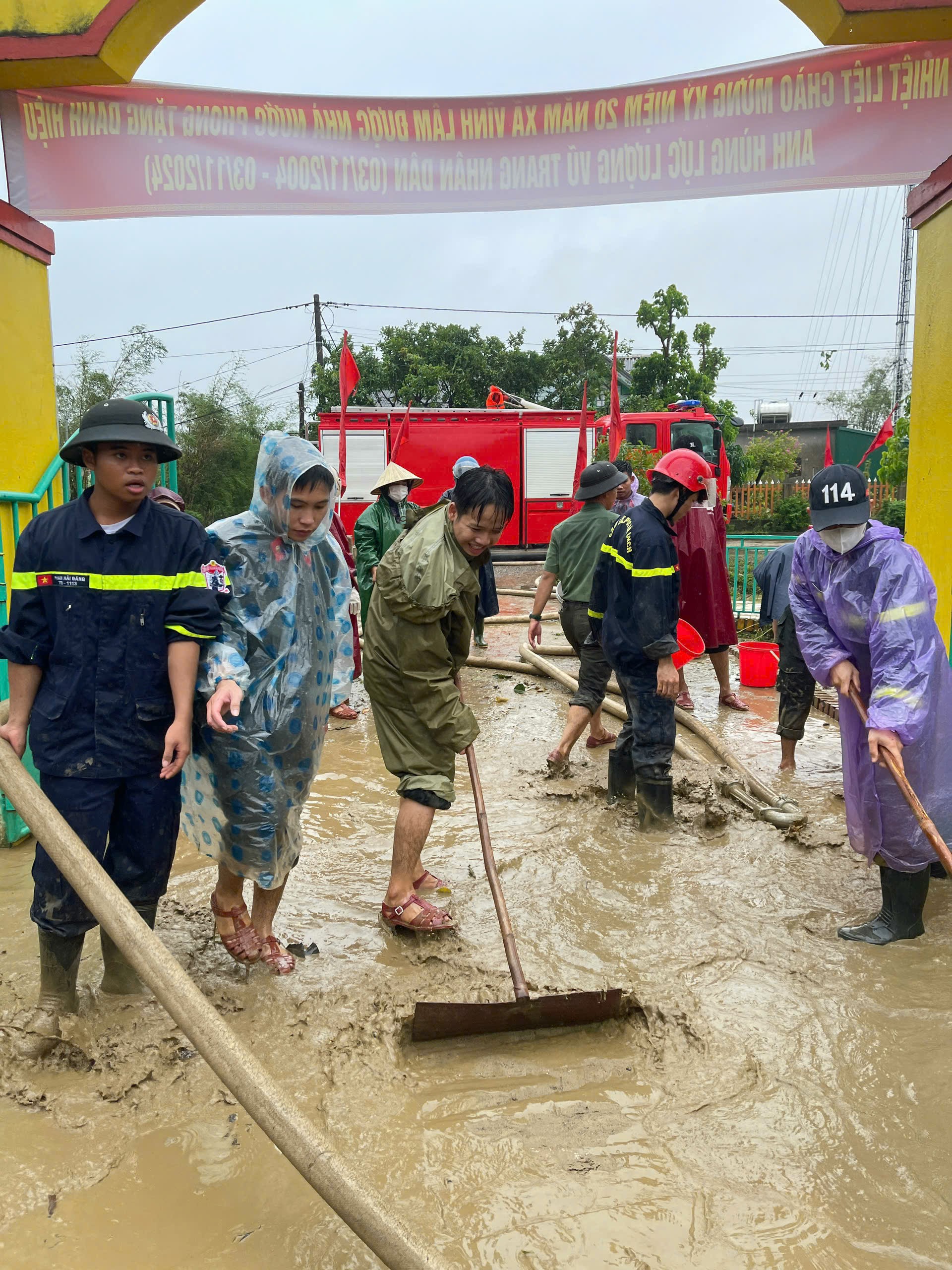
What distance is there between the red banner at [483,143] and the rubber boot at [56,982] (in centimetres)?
404

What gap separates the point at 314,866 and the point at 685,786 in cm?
214

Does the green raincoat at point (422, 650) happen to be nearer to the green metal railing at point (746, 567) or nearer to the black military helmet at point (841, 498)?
the black military helmet at point (841, 498)

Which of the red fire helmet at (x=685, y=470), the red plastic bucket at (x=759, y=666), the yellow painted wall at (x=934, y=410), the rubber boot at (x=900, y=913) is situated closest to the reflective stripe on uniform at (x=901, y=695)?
the rubber boot at (x=900, y=913)

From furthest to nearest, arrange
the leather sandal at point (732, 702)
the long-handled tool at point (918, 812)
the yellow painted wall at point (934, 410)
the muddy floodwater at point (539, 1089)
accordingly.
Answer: the leather sandal at point (732, 702) < the yellow painted wall at point (934, 410) < the long-handled tool at point (918, 812) < the muddy floodwater at point (539, 1089)

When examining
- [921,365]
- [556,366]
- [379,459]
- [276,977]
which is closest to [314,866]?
[276,977]

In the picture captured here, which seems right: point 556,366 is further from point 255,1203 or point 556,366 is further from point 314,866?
point 255,1203

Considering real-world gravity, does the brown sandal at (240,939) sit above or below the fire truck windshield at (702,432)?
below

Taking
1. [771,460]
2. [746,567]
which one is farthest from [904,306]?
[746,567]

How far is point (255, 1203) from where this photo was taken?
2.05 m

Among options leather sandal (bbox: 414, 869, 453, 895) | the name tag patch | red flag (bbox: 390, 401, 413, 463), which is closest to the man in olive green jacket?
leather sandal (bbox: 414, 869, 453, 895)

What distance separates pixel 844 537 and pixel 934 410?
4.77 feet

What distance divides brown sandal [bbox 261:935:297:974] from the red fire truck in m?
12.5

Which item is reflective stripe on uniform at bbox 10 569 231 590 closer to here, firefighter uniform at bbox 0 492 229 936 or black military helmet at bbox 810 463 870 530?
firefighter uniform at bbox 0 492 229 936

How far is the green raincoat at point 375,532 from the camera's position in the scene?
672 cm
